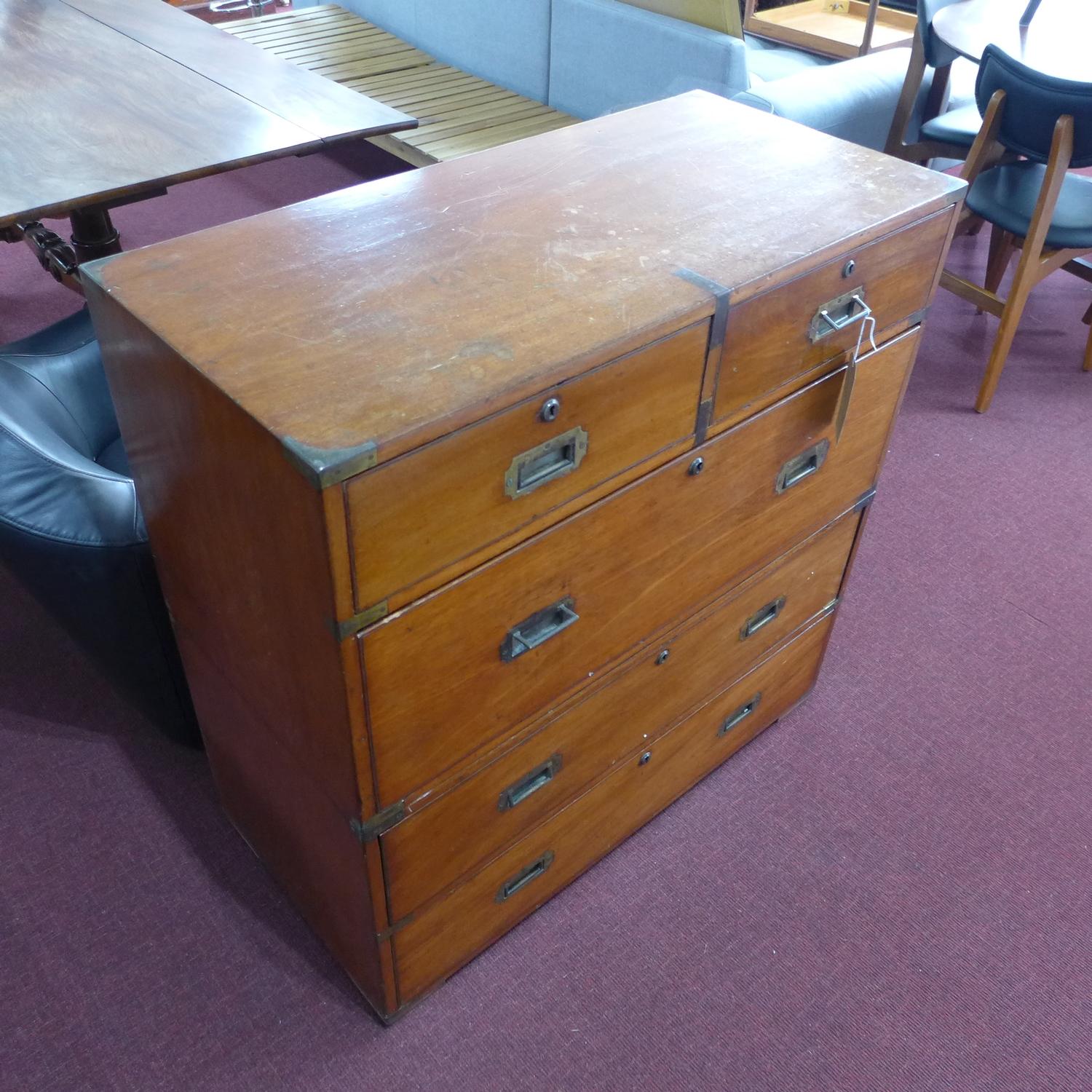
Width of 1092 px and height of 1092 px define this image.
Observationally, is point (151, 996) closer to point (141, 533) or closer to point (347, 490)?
point (141, 533)

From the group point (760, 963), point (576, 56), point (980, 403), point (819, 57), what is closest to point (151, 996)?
point (760, 963)

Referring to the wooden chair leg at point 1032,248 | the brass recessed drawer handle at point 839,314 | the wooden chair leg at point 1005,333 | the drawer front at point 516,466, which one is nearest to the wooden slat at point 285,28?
the wooden chair leg at point 1032,248

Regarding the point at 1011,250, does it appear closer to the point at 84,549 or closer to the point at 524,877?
the point at 524,877

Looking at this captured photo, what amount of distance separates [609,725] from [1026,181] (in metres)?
2.26

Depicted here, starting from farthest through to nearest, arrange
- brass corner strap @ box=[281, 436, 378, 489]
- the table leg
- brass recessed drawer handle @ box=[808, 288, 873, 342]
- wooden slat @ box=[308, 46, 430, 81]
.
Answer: wooden slat @ box=[308, 46, 430, 81], the table leg, brass recessed drawer handle @ box=[808, 288, 873, 342], brass corner strap @ box=[281, 436, 378, 489]

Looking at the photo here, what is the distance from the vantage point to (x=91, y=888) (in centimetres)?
159

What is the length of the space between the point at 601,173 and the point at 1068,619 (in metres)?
1.53

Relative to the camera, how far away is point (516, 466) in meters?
0.94

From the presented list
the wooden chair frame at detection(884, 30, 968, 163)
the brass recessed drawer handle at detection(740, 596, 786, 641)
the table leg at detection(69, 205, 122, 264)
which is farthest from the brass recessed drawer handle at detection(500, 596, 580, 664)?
the wooden chair frame at detection(884, 30, 968, 163)

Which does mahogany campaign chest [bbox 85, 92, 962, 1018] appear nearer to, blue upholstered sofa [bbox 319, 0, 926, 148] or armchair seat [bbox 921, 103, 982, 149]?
blue upholstered sofa [bbox 319, 0, 926, 148]

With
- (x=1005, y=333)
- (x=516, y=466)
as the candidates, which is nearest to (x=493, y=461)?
(x=516, y=466)

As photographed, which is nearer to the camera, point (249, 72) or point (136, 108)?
point (136, 108)

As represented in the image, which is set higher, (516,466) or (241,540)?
(516,466)

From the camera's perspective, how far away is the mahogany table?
199 cm
